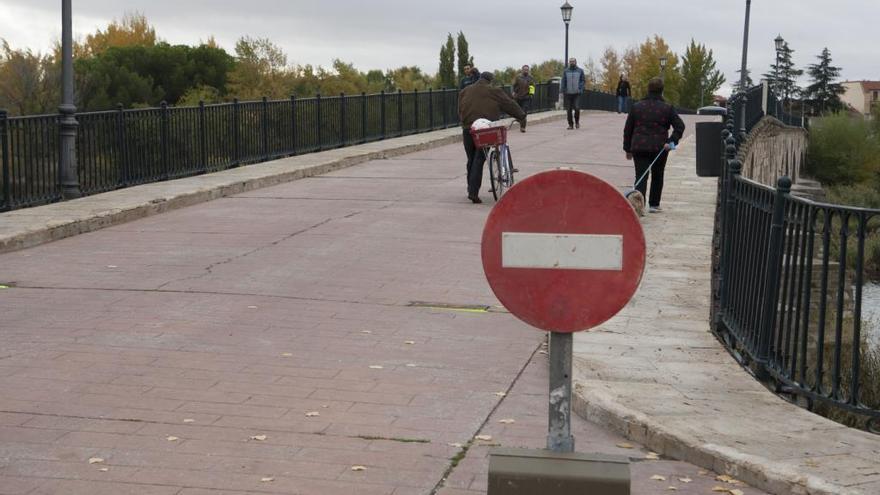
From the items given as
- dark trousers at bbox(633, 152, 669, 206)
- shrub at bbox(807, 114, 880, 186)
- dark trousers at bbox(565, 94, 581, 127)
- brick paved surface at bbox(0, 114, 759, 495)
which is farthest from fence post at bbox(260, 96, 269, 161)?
shrub at bbox(807, 114, 880, 186)

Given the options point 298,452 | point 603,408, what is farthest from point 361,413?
point 603,408

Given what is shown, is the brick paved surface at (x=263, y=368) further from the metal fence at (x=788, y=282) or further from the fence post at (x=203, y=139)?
the fence post at (x=203, y=139)

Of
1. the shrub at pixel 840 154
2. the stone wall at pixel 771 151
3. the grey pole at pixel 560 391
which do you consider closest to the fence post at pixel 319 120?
the stone wall at pixel 771 151

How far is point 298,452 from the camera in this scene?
19.9ft

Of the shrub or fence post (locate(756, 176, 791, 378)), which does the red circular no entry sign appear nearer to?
fence post (locate(756, 176, 791, 378))

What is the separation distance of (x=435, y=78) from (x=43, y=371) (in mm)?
134838

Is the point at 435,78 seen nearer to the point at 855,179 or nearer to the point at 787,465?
the point at 855,179

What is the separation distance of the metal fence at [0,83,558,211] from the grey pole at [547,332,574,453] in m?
12.4

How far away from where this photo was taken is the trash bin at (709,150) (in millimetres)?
12039

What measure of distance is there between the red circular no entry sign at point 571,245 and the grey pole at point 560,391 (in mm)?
88

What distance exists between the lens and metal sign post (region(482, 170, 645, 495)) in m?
4.37

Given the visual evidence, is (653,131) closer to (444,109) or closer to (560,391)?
(560,391)

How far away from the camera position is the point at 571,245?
4395mm

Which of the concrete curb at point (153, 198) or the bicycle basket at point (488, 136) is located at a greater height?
the bicycle basket at point (488, 136)
